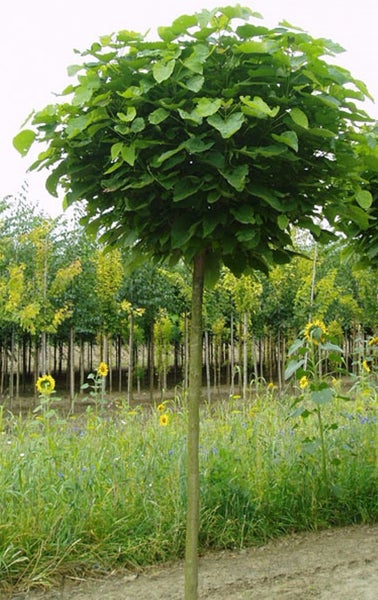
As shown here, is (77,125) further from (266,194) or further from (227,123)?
(266,194)

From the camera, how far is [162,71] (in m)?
2.00

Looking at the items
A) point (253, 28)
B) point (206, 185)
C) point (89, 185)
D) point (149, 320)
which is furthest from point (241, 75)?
point (149, 320)

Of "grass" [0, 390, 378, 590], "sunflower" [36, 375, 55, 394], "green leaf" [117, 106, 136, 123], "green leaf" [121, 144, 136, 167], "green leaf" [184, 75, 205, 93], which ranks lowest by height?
"grass" [0, 390, 378, 590]

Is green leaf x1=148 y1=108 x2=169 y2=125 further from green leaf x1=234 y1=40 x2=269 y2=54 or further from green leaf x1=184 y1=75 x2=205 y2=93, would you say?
green leaf x1=234 y1=40 x2=269 y2=54

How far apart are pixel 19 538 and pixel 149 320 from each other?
13777mm

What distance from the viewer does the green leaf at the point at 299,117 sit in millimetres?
2025

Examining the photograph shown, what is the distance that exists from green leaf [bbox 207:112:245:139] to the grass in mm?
2341

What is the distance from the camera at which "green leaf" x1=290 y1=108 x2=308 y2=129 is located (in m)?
2.03

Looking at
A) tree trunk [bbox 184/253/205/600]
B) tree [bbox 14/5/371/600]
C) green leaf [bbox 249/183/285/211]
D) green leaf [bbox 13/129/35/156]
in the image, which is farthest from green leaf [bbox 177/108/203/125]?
tree trunk [bbox 184/253/205/600]

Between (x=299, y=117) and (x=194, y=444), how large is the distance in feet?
4.49

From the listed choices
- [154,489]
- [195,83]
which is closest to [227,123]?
[195,83]

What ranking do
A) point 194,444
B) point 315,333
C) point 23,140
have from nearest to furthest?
point 23,140 < point 194,444 < point 315,333

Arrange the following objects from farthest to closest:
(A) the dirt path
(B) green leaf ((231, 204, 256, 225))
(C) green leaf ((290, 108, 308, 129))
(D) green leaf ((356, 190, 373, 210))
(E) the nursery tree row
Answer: (E) the nursery tree row, (A) the dirt path, (D) green leaf ((356, 190, 373, 210)), (B) green leaf ((231, 204, 256, 225)), (C) green leaf ((290, 108, 308, 129))

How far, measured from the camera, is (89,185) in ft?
7.75
